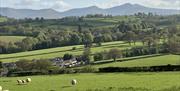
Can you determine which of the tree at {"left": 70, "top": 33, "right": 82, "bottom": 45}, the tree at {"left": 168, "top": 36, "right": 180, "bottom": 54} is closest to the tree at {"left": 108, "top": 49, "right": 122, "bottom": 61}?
the tree at {"left": 168, "top": 36, "right": 180, "bottom": 54}

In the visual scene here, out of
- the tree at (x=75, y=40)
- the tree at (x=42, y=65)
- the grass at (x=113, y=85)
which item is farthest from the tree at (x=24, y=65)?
the tree at (x=75, y=40)

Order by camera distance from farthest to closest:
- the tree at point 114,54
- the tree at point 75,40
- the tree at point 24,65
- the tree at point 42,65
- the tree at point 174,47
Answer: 1. the tree at point 75,40
2. the tree at point 174,47
3. the tree at point 114,54
4. the tree at point 24,65
5. the tree at point 42,65

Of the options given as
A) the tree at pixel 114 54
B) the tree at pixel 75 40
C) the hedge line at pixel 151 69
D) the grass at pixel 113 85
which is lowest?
the tree at pixel 75 40

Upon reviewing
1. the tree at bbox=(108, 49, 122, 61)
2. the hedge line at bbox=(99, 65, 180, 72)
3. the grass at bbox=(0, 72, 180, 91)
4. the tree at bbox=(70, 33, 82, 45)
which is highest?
the grass at bbox=(0, 72, 180, 91)

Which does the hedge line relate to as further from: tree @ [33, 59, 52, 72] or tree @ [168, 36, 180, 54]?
tree @ [168, 36, 180, 54]

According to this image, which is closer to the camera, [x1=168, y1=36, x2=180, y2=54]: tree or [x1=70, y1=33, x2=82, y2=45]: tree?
[x1=168, y1=36, x2=180, y2=54]: tree

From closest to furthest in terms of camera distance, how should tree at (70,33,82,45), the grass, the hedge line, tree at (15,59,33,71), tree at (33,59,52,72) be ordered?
the grass, the hedge line, tree at (33,59,52,72), tree at (15,59,33,71), tree at (70,33,82,45)

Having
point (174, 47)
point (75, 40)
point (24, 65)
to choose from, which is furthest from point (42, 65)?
point (75, 40)

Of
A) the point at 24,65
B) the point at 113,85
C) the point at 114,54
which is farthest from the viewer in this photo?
the point at 114,54

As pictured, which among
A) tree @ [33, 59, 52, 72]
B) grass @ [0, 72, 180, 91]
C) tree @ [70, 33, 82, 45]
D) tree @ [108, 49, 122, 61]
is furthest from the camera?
tree @ [70, 33, 82, 45]

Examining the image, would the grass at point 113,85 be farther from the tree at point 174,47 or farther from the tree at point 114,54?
the tree at point 174,47

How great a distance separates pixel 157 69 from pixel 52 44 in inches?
4356

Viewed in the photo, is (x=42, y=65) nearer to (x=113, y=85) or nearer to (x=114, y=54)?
(x=114, y=54)

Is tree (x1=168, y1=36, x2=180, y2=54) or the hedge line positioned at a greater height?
the hedge line
